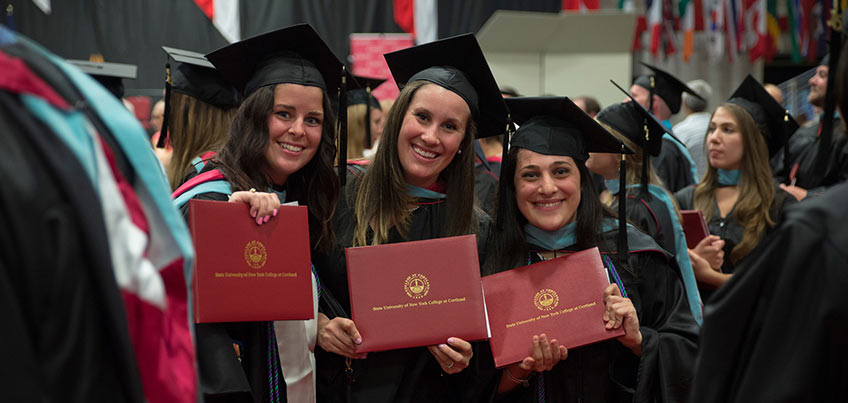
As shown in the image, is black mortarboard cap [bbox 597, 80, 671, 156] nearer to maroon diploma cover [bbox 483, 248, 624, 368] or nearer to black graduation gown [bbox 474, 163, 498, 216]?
black graduation gown [bbox 474, 163, 498, 216]

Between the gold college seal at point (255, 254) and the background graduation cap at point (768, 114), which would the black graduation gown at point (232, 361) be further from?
the background graduation cap at point (768, 114)

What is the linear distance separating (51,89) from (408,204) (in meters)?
1.74

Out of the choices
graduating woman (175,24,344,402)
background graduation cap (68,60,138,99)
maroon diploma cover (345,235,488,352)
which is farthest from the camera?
background graduation cap (68,60,138,99)

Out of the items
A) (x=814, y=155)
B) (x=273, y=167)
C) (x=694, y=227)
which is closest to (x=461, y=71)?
(x=273, y=167)

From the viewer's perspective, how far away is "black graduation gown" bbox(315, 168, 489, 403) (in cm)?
257

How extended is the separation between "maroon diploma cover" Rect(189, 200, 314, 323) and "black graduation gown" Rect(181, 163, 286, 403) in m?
0.14

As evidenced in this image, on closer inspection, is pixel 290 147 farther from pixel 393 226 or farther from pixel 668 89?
pixel 668 89

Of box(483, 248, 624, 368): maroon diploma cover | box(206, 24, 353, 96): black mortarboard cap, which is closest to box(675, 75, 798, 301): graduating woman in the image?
box(483, 248, 624, 368): maroon diploma cover

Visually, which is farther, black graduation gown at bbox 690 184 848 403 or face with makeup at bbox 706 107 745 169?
face with makeup at bbox 706 107 745 169

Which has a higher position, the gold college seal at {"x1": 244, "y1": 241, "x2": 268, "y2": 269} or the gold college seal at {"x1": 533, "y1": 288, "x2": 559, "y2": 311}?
the gold college seal at {"x1": 244, "y1": 241, "x2": 268, "y2": 269}

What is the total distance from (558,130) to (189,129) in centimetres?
183

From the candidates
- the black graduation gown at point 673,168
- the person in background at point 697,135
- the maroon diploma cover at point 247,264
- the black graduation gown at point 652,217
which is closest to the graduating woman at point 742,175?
the black graduation gown at point 652,217

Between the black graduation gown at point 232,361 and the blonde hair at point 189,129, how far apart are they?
41.1 inches

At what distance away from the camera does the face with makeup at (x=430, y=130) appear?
8.79 feet
